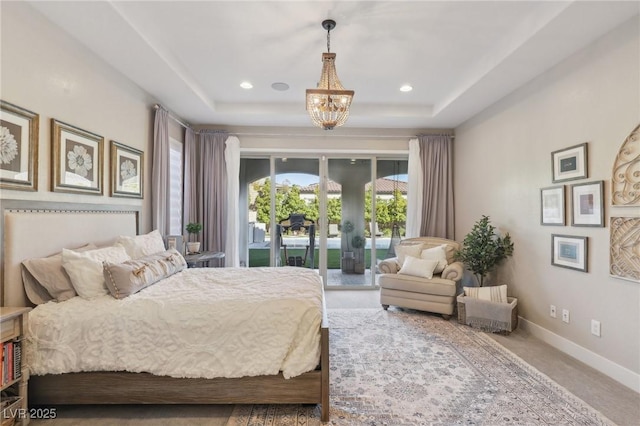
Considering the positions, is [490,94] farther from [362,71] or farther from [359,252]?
[359,252]

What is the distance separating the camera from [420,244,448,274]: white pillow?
4.19 meters

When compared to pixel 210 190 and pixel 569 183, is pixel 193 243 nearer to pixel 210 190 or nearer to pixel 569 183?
pixel 210 190

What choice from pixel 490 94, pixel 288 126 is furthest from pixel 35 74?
pixel 490 94

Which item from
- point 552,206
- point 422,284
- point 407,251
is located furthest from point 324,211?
point 552,206

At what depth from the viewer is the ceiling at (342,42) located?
2.42 meters

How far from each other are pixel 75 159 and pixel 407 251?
394 centimetres

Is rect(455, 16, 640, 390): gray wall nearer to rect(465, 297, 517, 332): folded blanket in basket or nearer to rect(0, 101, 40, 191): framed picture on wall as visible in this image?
rect(465, 297, 517, 332): folded blanket in basket

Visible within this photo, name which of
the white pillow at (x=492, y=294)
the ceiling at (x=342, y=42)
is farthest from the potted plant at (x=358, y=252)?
the ceiling at (x=342, y=42)

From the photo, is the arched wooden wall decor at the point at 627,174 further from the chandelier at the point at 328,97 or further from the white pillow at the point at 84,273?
the white pillow at the point at 84,273

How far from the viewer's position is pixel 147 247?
3055 millimetres

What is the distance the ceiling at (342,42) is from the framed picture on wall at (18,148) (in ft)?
2.63

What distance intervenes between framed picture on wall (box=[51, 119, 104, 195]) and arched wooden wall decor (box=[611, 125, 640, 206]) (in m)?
4.34

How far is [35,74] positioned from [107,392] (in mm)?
2249

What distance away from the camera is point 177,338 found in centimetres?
199
